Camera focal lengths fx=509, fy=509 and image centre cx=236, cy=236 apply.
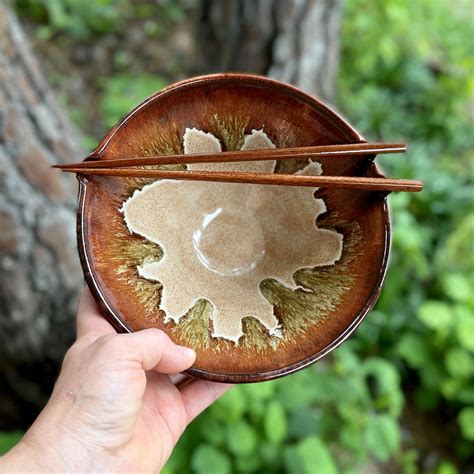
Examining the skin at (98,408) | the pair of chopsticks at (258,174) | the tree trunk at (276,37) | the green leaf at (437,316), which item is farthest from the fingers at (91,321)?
the tree trunk at (276,37)

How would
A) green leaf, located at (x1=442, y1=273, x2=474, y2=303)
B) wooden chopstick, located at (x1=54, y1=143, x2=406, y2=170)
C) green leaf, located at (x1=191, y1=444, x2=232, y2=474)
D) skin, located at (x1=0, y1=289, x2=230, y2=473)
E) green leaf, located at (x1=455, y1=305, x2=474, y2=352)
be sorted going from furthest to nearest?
1. green leaf, located at (x1=442, y1=273, x2=474, y2=303)
2. green leaf, located at (x1=455, y1=305, x2=474, y2=352)
3. green leaf, located at (x1=191, y1=444, x2=232, y2=474)
4. wooden chopstick, located at (x1=54, y1=143, x2=406, y2=170)
5. skin, located at (x1=0, y1=289, x2=230, y2=473)

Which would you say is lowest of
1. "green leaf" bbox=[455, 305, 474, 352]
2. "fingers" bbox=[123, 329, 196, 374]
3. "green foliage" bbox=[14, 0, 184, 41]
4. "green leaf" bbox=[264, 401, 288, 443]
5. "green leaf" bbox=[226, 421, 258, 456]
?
"green leaf" bbox=[226, 421, 258, 456]

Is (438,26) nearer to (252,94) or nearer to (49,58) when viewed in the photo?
(49,58)

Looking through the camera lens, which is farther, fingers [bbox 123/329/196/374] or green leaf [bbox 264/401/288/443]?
green leaf [bbox 264/401/288/443]

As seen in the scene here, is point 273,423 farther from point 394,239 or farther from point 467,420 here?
point 394,239

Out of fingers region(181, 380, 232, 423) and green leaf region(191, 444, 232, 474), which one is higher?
fingers region(181, 380, 232, 423)

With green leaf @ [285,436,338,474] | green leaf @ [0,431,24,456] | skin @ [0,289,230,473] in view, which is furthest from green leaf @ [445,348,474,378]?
green leaf @ [0,431,24,456]

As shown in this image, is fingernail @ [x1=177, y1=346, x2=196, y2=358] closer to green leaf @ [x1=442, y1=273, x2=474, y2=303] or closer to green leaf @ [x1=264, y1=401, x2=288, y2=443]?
green leaf @ [x1=264, y1=401, x2=288, y2=443]

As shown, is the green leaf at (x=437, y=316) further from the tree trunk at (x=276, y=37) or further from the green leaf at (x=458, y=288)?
the tree trunk at (x=276, y=37)
